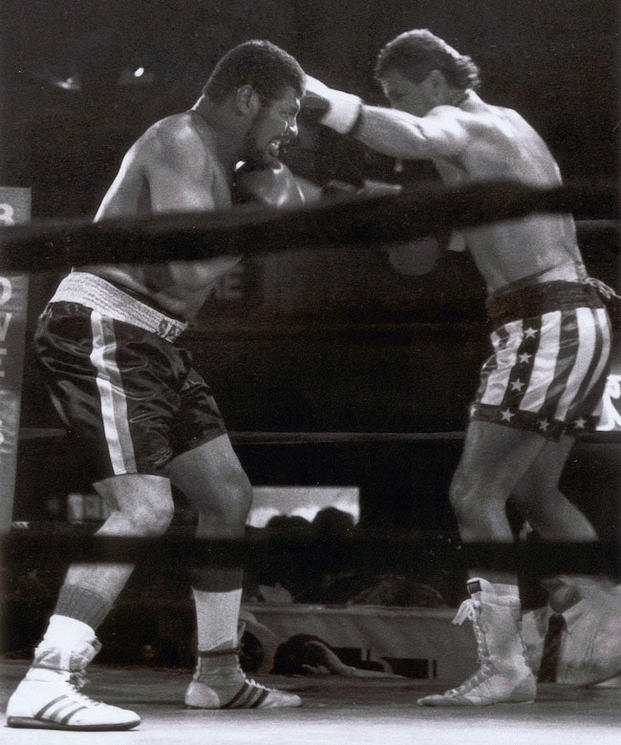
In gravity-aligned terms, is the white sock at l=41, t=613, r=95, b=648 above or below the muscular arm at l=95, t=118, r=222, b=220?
below

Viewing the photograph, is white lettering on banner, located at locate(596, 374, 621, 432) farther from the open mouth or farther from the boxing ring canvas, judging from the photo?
the open mouth

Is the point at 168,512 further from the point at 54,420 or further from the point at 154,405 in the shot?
the point at 54,420

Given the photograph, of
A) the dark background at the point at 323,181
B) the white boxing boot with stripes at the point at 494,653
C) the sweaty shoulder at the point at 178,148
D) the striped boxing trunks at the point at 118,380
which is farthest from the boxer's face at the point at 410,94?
the white boxing boot with stripes at the point at 494,653

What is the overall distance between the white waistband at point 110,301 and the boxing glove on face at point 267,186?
0.22m

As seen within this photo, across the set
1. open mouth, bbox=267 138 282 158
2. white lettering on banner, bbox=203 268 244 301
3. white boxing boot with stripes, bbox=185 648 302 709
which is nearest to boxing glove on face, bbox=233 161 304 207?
open mouth, bbox=267 138 282 158

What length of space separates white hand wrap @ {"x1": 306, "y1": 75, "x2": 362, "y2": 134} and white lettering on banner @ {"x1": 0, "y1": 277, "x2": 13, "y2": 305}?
58 cm

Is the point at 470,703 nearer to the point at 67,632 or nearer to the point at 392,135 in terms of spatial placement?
the point at 67,632

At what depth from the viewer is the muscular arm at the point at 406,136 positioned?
1604 mm

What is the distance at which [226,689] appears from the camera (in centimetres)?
155

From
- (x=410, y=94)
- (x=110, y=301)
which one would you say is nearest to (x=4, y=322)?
(x=110, y=301)

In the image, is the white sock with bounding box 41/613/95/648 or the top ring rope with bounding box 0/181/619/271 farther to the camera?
the white sock with bounding box 41/613/95/648

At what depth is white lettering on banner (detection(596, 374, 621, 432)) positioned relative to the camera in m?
1.65

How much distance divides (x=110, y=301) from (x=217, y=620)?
490 millimetres

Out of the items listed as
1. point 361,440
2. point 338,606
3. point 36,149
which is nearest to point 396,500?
point 361,440
